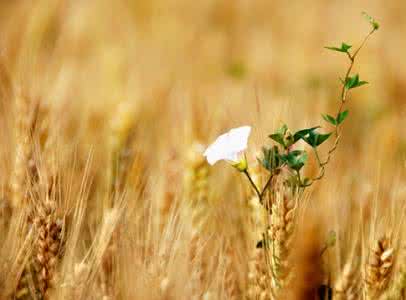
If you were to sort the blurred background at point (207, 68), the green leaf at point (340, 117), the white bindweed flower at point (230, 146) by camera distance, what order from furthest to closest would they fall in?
the blurred background at point (207, 68), the green leaf at point (340, 117), the white bindweed flower at point (230, 146)

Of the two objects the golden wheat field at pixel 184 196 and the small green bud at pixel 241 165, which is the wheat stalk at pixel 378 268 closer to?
the golden wheat field at pixel 184 196

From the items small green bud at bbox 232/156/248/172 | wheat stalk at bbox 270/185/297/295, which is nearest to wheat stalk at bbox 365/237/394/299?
wheat stalk at bbox 270/185/297/295

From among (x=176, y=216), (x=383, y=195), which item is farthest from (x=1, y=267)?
(x=383, y=195)

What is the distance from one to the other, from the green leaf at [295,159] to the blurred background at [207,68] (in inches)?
5.9

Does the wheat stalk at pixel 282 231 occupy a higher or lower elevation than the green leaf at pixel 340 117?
lower

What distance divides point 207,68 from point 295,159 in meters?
2.39

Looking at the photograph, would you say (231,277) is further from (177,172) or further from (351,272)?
(177,172)

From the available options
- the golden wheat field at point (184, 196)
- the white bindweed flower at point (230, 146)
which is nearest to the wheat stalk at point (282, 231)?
the golden wheat field at point (184, 196)

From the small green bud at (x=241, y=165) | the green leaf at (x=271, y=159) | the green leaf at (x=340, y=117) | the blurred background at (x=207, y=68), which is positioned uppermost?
the blurred background at (x=207, y=68)

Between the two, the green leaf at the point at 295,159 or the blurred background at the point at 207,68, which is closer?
the green leaf at the point at 295,159

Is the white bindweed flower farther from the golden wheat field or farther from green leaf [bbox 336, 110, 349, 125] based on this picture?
green leaf [bbox 336, 110, 349, 125]

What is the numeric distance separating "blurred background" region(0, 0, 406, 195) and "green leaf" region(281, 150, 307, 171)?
15cm

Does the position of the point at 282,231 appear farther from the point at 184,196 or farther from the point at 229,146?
the point at 184,196

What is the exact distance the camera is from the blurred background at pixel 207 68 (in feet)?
6.33
